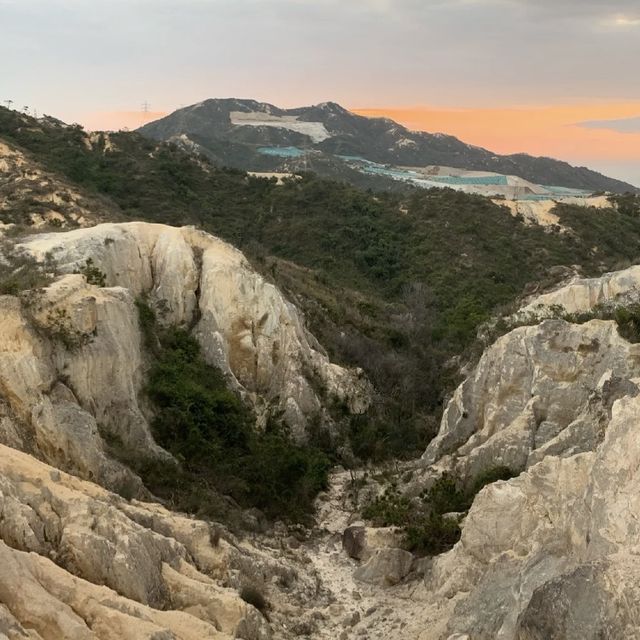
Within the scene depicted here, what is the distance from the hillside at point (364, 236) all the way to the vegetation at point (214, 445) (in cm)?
932

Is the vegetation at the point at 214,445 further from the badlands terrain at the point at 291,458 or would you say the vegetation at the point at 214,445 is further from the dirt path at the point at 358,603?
the dirt path at the point at 358,603

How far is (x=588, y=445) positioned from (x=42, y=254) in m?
17.0

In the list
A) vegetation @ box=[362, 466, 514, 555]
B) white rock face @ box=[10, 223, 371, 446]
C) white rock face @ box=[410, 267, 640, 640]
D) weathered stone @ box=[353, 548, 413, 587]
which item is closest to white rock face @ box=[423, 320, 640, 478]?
white rock face @ box=[410, 267, 640, 640]

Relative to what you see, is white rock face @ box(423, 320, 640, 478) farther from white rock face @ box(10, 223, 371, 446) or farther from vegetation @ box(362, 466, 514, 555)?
white rock face @ box(10, 223, 371, 446)

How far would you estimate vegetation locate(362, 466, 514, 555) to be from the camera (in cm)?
1560

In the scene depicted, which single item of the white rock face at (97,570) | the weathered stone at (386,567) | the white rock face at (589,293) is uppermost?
the white rock face at (589,293)

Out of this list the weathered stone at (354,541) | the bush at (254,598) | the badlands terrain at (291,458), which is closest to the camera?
the badlands terrain at (291,458)

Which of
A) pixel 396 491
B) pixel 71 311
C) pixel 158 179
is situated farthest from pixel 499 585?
pixel 158 179

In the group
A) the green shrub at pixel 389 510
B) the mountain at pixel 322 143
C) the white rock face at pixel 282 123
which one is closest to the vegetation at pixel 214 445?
the green shrub at pixel 389 510

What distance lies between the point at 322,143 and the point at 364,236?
95533 millimetres

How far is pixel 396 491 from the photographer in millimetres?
19031

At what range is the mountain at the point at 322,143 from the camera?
12106cm

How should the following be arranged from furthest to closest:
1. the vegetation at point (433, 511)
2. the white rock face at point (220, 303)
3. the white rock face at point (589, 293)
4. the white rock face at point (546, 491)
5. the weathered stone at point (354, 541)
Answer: the white rock face at point (589, 293)
the white rock face at point (220, 303)
the weathered stone at point (354, 541)
the vegetation at point (433, 511)
the white rock face at point (546, 491)

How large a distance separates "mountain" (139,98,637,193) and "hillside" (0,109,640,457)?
49.0 metres
